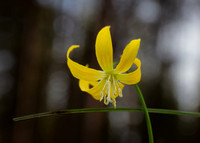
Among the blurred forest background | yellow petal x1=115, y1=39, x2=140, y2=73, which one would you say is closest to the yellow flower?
yellow petal x1=115, y1=39, x2=140, y2=73

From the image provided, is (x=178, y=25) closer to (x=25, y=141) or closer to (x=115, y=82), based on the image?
(x=25, y=141)

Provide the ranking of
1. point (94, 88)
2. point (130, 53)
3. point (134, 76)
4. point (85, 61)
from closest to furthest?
point (130, 53), point (134, 76), point (94, 88), point (85, 61)

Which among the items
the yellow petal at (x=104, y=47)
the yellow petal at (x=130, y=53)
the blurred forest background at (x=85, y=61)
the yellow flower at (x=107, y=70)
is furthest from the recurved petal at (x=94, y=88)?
the blurred forest background at (x=85, y=61)

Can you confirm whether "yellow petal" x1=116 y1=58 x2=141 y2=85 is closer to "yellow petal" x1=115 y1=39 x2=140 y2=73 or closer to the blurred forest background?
"yellow petal" x1=115 y1=39 x2=140 y2=73

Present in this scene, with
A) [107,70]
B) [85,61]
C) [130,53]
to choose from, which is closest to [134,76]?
[130,53]

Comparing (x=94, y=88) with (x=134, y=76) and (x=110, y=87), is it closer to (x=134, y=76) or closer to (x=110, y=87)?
(x=110, y=87)

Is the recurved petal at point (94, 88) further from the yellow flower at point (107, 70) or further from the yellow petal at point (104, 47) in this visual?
the yellow petal at point (104, 47)

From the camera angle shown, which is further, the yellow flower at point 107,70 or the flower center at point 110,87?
the flower center at point 110,87
